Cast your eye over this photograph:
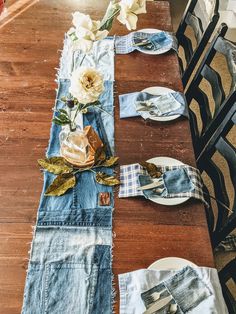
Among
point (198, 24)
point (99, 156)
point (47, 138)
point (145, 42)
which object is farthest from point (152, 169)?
point (198, 24)

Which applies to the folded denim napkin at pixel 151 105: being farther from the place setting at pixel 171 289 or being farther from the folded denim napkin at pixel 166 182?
the place setting at pixel 171 289

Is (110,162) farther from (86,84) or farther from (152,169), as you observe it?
(86,84)

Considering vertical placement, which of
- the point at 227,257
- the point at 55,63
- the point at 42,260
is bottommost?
the point at 227,257

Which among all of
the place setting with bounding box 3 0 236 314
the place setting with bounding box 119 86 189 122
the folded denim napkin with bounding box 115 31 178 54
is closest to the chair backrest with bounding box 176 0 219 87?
the place setting with bounding box 3 0 236 314

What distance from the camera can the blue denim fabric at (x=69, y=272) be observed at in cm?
90

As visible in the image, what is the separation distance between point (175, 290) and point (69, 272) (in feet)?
0.95

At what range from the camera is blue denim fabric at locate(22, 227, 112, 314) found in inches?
35.3

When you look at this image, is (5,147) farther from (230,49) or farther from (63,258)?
(230,49)

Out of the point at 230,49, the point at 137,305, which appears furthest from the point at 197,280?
the point at 230,49

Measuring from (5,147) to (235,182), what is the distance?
0.81 meters

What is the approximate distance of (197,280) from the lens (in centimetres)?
93

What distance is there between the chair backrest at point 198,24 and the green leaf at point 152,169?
766 mm

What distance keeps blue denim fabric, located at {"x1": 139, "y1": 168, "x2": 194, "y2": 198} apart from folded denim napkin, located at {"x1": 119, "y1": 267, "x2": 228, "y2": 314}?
0.25 meters

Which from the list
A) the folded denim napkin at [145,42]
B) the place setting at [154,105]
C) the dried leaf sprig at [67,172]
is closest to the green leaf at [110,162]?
the dried leaf sprig at [67,172]
